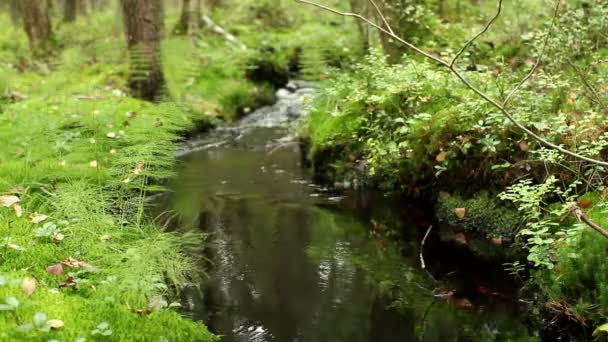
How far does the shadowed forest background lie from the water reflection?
1.0 inches

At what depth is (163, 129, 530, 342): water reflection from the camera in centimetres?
432

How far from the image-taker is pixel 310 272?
208 inches

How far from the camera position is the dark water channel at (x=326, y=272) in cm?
435

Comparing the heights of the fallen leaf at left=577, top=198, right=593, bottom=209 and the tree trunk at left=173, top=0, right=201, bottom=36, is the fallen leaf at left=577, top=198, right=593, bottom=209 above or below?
below

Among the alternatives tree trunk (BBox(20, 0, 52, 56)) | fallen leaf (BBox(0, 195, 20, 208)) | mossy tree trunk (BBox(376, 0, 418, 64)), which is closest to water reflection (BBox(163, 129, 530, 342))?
fallen leaf (BBox(0, 195, 20, 208))

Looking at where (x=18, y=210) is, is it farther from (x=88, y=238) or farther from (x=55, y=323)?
(x=55, y=323)

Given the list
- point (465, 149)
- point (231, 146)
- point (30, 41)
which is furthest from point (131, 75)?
point (465, 149)

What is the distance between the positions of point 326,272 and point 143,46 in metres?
6.88

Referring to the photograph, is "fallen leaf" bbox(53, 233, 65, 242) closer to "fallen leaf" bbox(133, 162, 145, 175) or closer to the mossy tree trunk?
"fallen leaf" bbox(133, 162, 145, 175)

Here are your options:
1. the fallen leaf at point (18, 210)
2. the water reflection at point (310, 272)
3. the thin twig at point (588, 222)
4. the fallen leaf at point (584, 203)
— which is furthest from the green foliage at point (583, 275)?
the fallen leaf at point (18, 210)

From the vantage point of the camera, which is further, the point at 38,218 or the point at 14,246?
the point at 38,218

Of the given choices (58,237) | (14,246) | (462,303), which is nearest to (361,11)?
(462,303)

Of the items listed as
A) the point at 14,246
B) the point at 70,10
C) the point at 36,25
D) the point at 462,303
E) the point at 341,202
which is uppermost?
the point at 70,10

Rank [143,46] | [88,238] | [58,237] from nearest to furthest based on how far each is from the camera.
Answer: [58,237]
[88,238]
[143,46]
